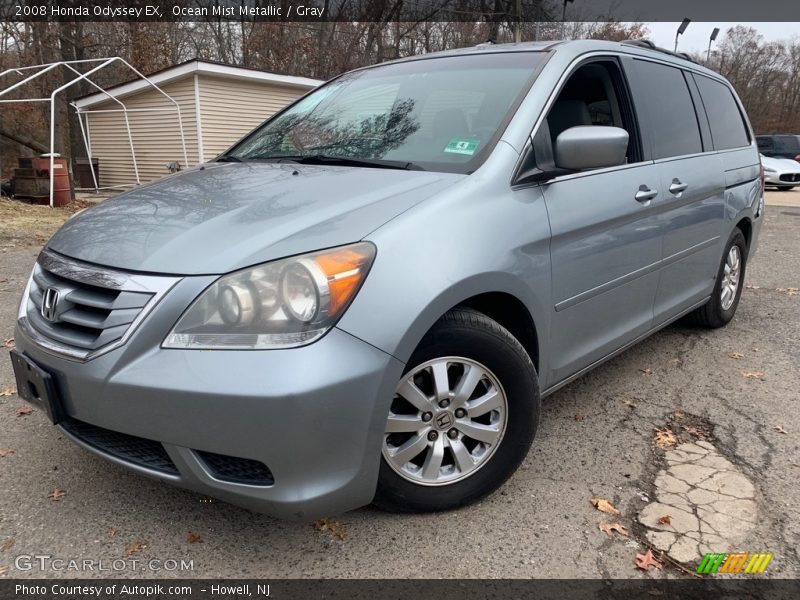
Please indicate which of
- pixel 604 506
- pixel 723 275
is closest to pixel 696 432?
pixel 604 506

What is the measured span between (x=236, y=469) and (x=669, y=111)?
3.04 meters

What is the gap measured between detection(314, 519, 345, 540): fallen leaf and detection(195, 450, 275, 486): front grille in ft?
1.58

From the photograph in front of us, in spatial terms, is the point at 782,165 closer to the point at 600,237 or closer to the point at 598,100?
the point at 598,100

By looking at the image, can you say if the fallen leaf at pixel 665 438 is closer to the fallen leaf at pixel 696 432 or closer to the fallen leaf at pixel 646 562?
the fallen leaf at pixel 696 432

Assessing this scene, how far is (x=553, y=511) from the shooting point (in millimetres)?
2336

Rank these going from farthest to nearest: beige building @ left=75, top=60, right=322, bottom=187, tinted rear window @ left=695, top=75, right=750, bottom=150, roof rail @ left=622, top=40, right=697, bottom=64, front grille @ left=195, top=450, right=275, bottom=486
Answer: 1. beige building @ left=75, top=60, right=322, bottom=187
2. tinted rear window @ left=695, top=75, right=750, bottom=150
3. roof rail @ left=622, top=40, right=697, bottom=64
4. front grille @ left=195, top=450, right=275, bottom=486

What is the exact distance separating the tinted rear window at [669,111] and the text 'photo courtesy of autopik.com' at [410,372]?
0.02m

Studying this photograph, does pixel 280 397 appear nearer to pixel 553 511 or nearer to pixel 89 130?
pixel 553 511

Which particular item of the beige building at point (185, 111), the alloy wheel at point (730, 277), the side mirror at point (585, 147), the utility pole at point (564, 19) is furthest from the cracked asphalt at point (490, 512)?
the utility pole at point (564, 19)

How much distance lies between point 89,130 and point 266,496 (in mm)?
21502

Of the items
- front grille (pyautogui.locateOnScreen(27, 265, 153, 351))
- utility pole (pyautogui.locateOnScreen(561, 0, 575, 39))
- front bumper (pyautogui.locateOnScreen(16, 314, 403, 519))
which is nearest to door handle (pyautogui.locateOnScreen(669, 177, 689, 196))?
front bumper (pyautogui.locateOnScreen(16, 314, 403, 519))

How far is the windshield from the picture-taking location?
254 centimetres

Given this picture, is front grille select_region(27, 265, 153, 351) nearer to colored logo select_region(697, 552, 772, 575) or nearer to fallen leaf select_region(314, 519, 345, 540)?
fallen leaf select_region(314, 519, 345, 540)

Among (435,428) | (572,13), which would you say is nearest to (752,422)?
(435,428)
